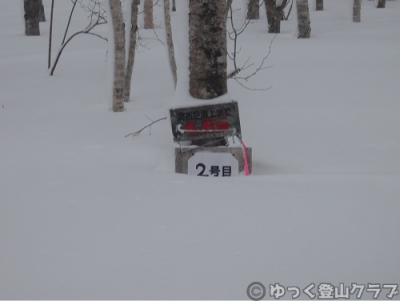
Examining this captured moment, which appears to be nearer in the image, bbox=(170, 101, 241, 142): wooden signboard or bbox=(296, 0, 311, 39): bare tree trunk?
bbox=(170, 101, 241, 142): wooden signboard

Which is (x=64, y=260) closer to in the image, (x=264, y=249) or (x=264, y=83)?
(x=264, y=249)

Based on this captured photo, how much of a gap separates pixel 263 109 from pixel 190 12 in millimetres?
2747

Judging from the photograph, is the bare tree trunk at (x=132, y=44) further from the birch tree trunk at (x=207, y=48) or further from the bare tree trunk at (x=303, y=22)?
the bare tree trunk at (x=303, y=22)

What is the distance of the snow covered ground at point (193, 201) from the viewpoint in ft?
8.65

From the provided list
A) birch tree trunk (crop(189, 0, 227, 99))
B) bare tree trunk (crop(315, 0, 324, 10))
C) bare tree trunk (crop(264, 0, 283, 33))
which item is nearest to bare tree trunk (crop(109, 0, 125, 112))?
birch tree trunk (crop(189, 0, 227, 99))

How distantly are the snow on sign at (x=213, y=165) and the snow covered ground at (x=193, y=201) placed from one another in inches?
11.0

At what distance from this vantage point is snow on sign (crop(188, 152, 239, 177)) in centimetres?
454

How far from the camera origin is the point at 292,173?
4566mm

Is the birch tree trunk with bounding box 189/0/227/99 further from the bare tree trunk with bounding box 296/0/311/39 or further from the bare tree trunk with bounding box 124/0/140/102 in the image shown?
the bare tree trunk with bounding box 296/0/311/39

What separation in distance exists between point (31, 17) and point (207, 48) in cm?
1161

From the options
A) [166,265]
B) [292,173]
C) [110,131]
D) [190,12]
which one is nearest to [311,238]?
[166,265]

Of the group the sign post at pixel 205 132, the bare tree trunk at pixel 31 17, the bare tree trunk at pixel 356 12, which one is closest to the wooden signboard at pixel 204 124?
the sign post at pixel 205 132

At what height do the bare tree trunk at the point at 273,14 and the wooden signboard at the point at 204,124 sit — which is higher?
the bare tree trunk at the point at 273,14

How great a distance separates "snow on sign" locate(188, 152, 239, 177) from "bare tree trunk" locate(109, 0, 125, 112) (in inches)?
114
